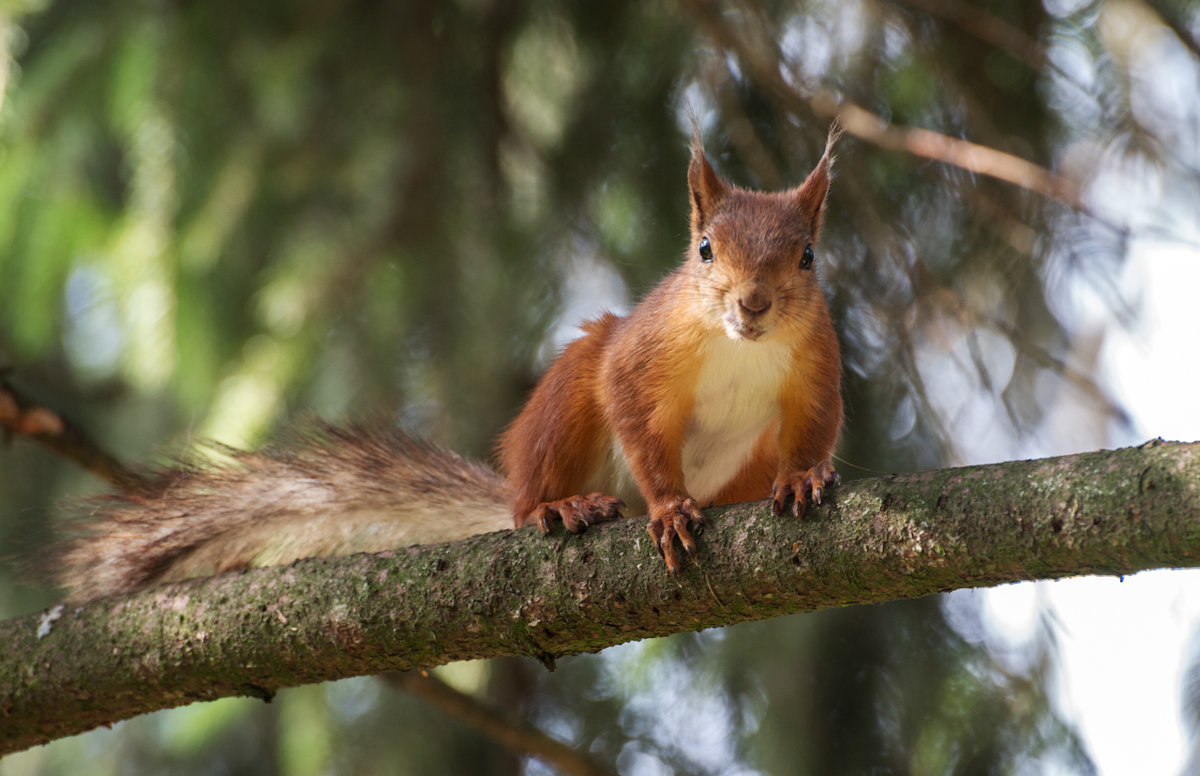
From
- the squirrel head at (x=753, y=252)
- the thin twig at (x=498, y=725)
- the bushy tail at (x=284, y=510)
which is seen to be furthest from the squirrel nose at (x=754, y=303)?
the thin twig at (x=498, y=725)

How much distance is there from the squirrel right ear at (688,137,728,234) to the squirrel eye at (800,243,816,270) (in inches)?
6.9

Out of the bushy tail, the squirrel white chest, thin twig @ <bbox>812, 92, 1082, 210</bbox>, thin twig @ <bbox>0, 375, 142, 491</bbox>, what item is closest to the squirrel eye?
the squirrel white chest

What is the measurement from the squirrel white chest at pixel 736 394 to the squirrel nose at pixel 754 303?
0.12 metres

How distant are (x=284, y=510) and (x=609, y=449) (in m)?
0.58

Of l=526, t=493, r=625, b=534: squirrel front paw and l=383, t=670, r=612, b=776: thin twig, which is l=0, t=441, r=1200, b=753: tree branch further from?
l=383, t=670, r=612, b=776: thin twig

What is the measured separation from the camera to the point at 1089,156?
6.90 feet

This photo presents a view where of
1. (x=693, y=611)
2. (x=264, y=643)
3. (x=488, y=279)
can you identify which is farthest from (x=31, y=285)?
(x=693, y=611)

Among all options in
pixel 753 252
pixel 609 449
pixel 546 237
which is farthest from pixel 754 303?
pixel 546 237

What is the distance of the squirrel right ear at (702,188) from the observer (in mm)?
1835

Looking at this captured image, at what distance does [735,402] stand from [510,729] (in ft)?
2.36

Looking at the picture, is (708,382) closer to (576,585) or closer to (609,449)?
(609,449)

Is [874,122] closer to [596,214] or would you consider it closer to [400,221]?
[596,214]

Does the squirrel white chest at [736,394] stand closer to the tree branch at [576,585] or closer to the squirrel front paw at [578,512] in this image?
the squirrel front paw at [578,512]

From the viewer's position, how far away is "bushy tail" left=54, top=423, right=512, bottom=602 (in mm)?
1859
